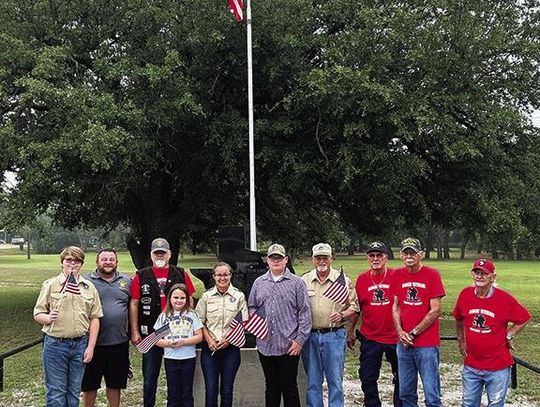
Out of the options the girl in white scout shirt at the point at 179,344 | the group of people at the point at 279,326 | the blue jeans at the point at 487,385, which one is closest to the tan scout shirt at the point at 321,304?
the group of people at the point at 279,326

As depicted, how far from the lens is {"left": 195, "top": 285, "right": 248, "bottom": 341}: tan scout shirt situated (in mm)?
6172

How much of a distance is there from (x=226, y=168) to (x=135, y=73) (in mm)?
3336

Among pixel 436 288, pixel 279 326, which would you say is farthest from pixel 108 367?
pixel 436 288

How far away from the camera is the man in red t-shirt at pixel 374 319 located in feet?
20.8

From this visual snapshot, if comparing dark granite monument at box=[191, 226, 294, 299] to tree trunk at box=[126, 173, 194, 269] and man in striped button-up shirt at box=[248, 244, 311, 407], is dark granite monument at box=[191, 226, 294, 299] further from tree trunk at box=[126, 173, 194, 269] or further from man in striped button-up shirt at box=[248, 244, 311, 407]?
tree trunk at box=[126, 173, 194, 269]

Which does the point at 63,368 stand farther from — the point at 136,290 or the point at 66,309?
the point at 136,290

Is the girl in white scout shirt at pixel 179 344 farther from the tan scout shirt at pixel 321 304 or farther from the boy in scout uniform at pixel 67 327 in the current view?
the tan scout shirt at pixel 321 304

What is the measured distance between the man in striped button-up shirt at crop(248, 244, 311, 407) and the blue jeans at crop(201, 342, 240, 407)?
0.32m

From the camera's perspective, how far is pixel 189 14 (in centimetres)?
1430

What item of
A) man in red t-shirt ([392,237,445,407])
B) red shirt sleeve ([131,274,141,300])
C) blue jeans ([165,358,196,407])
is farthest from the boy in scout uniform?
man in red t-shirt ([392,237,445,407])

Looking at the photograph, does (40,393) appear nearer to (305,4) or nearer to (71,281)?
(71,281)

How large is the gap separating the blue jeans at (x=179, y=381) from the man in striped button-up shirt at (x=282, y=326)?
76 centimetres

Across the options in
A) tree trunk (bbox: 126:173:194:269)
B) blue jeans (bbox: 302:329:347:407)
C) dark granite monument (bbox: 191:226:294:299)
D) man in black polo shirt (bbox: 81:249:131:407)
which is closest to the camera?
blue jeans (bbox: 302:329:347:407)

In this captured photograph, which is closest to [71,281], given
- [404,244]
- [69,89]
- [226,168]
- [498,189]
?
[404,244]
